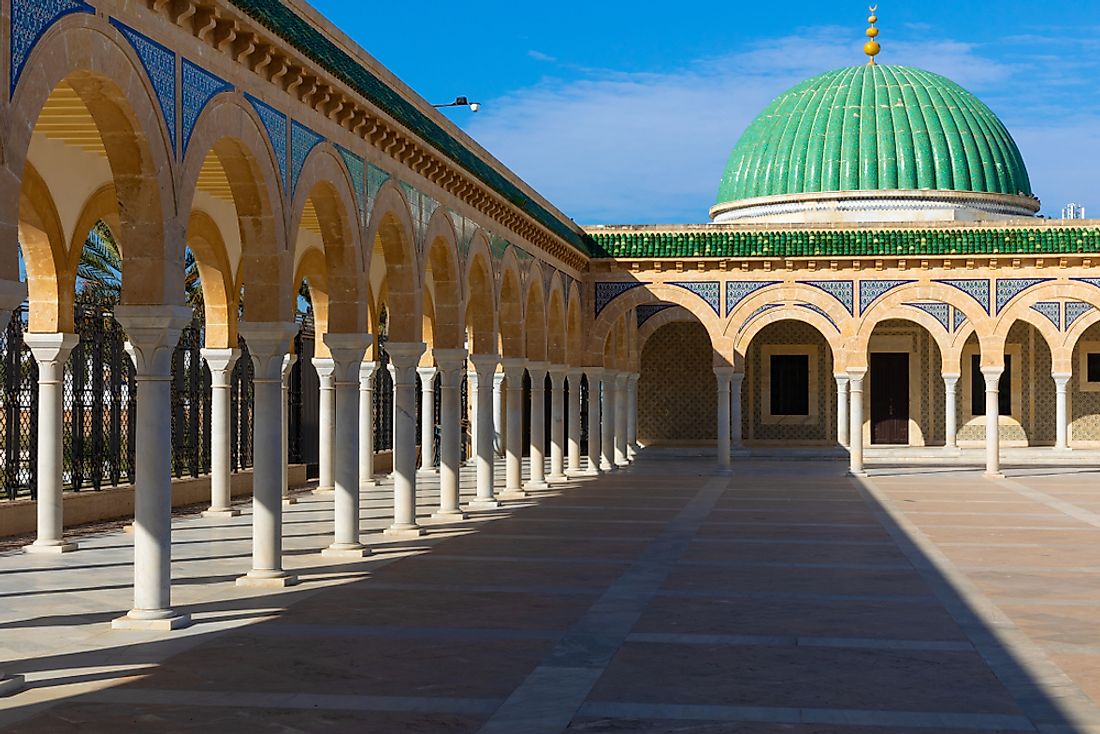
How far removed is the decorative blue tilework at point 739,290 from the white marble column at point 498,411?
4.43 meters

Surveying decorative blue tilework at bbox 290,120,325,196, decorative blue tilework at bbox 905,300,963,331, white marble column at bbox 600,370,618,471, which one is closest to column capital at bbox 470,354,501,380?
decorative blue tilework at bbox 290,120,325,196

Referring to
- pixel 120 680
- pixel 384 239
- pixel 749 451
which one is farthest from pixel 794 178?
pixel 120 680

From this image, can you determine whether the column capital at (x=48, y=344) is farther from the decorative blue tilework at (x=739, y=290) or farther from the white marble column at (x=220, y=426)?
the decorative blue tilework at (x=739, y=290)

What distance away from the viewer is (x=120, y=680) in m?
6.80

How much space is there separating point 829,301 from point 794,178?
6.58 m

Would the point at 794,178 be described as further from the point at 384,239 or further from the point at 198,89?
the point at 198,89

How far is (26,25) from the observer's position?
6.75m

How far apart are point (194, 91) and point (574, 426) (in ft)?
49.2

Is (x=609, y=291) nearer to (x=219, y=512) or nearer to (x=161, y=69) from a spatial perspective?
(x=219, y=512)

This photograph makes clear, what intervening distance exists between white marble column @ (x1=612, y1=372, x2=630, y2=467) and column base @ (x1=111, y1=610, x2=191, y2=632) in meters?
18.1

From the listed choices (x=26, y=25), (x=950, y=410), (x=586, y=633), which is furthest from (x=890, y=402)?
(x=26, y=25)

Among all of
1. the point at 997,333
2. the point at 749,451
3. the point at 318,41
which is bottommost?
the point at 749,451

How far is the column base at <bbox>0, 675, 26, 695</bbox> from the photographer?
21.0 feet

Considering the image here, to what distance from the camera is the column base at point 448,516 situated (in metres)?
15.2
